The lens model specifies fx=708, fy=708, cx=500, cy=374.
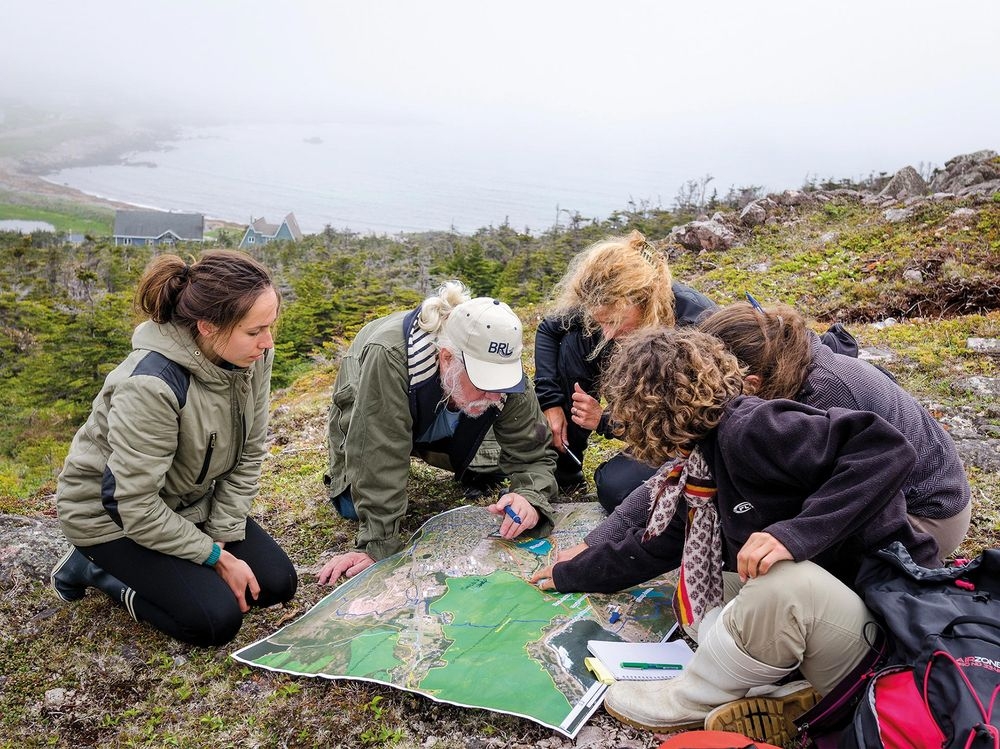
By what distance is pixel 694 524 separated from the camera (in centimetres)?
239

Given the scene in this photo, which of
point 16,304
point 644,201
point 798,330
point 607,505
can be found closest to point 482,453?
point 607,505

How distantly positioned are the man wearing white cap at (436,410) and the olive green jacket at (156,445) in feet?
1.85

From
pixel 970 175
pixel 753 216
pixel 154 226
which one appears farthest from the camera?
pixel 154 226

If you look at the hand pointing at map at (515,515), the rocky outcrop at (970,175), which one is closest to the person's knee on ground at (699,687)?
the hand pointing at map at (515,515)

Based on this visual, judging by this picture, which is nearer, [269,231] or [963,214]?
[963,214]

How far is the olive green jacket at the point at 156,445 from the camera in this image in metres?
2.63

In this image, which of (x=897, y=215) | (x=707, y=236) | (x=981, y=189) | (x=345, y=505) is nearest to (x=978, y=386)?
(x=345, y=505)

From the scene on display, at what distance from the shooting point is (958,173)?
46.9 ft

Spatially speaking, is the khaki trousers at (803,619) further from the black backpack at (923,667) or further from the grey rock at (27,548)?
the grey rock at (27,548)

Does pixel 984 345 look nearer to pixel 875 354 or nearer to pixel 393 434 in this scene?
pixel 875 354

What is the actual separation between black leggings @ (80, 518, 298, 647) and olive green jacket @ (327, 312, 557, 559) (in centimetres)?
72

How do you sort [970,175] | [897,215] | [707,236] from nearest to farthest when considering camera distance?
[897,215]
[707,236]
[970,175]

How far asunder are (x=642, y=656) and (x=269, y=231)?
5298 centimetres

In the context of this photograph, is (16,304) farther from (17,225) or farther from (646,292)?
(17,225)
